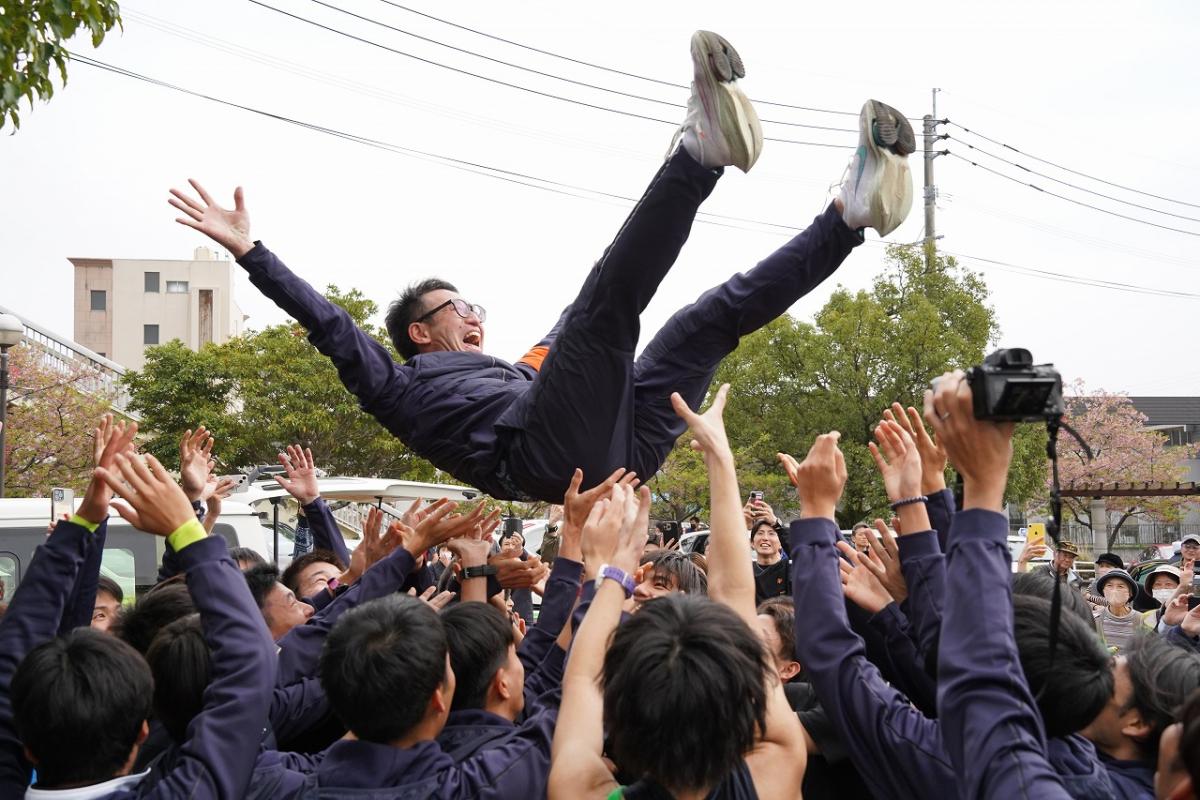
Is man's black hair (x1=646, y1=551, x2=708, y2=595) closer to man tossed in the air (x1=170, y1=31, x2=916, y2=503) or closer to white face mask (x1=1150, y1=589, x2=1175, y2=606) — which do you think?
man tossed in the air (x1=170, y1=31, x2=916, y2=503)

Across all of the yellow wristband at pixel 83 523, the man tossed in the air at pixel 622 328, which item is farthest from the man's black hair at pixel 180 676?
the man tossed in the air at pixel 622 328

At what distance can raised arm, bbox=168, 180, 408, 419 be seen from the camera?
Answer: 4.01m

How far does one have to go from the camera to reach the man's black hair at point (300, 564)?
4.71m

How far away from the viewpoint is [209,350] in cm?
2708

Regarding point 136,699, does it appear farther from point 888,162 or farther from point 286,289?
point 888,162

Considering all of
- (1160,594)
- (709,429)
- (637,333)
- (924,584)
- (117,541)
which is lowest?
(1160,594)

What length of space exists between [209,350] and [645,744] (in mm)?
26732

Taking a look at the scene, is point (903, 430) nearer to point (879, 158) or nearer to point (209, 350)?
point (879, 158)

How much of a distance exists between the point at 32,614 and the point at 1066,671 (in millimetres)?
2408

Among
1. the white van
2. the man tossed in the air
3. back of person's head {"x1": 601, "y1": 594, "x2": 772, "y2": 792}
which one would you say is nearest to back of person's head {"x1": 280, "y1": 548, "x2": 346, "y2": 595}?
the man tossed in the air

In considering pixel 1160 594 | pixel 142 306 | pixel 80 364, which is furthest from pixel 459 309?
pixel 142 306

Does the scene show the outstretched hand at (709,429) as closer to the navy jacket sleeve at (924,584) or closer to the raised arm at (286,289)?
the navy jacket sleeve at (924,584)

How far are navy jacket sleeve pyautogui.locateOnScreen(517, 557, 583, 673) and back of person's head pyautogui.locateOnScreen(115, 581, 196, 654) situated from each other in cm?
108

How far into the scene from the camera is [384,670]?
2.49 meters
